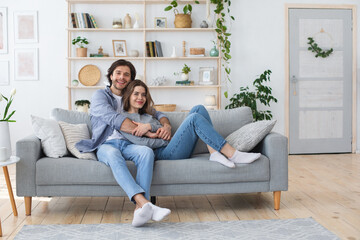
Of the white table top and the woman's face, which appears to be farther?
the woman's face

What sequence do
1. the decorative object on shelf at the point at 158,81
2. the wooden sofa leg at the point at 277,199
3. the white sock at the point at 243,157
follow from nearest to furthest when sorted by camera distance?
the white sock at the point at 243,157
the wooden sofa leg at the point at 277,199
the decorative object on shelf at the point at 158,81

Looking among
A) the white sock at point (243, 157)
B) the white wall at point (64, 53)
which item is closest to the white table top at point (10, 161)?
the white sock at point (243, 157)

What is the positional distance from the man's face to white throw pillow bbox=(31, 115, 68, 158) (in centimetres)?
61

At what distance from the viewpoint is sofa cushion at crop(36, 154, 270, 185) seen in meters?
3.07

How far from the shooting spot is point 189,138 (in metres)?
3.23

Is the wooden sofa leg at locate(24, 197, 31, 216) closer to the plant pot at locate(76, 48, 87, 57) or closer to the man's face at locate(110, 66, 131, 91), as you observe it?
the man's face at locate(110, 66, 131, 91)

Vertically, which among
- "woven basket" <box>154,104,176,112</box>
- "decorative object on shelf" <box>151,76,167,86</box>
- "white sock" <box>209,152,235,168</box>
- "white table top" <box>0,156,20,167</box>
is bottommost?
"white sock" <box>209,152,235,168</box>

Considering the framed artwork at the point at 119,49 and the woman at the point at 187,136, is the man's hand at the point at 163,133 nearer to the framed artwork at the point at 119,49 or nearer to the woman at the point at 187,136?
the woman at the point at 187,136

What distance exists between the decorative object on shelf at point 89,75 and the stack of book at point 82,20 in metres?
0.54

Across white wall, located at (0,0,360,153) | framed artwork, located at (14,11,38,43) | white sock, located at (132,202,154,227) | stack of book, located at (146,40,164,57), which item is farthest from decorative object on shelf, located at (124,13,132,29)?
white sock, located at (132,202,154,227)

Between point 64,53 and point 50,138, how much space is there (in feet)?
10.00

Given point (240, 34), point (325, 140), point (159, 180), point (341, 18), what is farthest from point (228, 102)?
point (159, 180)

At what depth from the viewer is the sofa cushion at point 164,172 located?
10.1ft

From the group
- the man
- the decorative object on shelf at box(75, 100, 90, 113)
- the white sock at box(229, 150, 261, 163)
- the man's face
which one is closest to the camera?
the man
